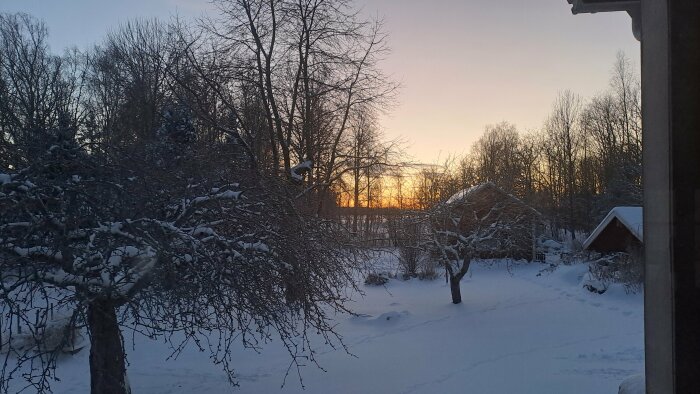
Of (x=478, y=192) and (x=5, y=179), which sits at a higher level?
(x=478, y=192)

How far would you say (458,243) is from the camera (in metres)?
18.4

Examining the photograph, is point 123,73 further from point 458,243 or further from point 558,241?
point 558,241

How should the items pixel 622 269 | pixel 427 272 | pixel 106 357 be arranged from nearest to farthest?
pixel 106 357
pixel 622 269
pixel 427 272

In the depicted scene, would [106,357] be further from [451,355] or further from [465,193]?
[465,193]

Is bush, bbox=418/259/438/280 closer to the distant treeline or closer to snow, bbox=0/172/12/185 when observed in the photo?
the distant treeline

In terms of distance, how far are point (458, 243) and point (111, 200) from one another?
14.5 m

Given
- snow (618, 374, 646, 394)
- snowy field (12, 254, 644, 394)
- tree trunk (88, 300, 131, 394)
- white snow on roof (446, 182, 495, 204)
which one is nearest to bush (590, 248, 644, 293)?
snowy field (12, 254, 644, 394)

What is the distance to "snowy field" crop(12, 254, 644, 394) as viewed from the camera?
876 centimetres

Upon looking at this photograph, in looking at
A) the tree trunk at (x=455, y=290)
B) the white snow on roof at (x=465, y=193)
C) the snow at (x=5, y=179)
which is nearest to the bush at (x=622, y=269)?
the white snow on roof at (x=465, y=193)

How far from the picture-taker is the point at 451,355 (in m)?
11.1

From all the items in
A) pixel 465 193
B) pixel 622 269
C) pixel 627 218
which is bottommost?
pixel 622 269

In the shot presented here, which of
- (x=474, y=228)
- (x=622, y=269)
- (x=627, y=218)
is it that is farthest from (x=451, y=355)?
(x=622, y=269)

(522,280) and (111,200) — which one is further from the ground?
(111,200)

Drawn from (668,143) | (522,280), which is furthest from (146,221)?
(522,280)
